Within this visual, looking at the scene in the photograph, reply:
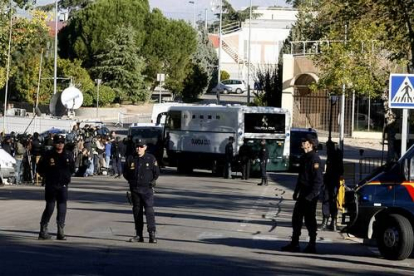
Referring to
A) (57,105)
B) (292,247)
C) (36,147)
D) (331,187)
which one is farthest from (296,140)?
(292,247)

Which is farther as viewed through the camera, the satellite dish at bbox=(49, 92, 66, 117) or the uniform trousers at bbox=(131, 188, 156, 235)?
the satellite dish at bbox=(49, 92, 66, 117)

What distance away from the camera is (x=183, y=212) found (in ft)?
73.6

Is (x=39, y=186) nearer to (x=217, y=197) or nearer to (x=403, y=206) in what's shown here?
(x=217, y=197)

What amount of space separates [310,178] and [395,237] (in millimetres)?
1653

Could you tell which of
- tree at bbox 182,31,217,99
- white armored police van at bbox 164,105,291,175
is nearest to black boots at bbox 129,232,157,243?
white armored police van at bbox 164,105,291,175

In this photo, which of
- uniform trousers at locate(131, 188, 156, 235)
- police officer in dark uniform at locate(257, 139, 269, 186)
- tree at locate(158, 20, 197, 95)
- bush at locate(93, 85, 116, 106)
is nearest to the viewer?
uniform trousers at locate(131, 188, 156, 235)

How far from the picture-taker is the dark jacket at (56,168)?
1597 centimetres

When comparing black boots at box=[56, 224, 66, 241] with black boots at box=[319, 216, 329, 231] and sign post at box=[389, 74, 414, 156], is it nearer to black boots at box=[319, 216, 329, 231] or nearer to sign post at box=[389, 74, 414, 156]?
black boots at box=[319, 216, 329, 231]

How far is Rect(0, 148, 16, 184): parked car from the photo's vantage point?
31.9 metres

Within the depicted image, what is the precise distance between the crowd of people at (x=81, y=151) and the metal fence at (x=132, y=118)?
26517mm

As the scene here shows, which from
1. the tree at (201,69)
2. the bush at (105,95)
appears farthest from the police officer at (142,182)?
the tree at (201,69)

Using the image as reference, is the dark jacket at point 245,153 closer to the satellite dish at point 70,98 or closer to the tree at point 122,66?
the satellite dish at point 70,98

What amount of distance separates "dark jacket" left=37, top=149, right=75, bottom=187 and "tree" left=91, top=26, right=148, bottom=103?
193 feet

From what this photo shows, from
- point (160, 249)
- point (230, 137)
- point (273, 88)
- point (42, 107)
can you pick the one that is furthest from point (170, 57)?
point (160, 249)
